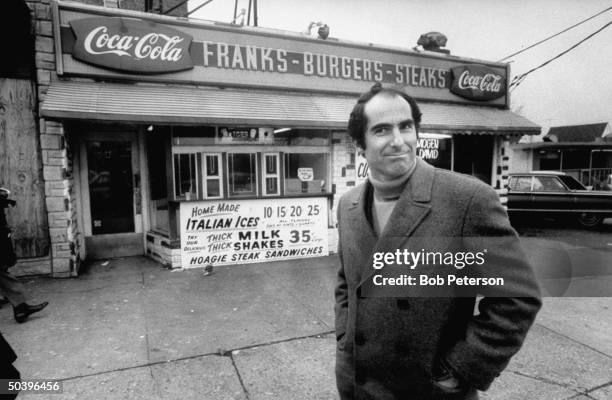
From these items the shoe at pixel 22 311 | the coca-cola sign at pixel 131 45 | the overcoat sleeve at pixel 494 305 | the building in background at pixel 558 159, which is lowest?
the shoe at pixel 22 311

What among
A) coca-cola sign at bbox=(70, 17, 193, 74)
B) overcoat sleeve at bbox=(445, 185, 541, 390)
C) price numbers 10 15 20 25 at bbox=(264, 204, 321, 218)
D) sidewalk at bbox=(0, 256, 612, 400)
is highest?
coca-cola sign at bbox=(70, 17, 193, 74)

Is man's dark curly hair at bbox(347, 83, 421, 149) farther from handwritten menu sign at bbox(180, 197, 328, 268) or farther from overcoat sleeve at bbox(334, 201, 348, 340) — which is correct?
handwritten menu sign at bbox(180, 197, 328, 268)

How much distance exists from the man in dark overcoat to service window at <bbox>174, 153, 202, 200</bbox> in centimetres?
592

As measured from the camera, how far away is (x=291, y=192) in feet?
26.7

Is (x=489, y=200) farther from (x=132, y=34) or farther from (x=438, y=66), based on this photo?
(x=438, y=66)

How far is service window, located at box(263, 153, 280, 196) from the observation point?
7883mm

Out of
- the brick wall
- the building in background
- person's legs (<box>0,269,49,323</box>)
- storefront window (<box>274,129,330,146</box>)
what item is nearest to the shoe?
person's legs (<box>0,269,49,323</box>)

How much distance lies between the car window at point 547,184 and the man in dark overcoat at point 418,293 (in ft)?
40.1

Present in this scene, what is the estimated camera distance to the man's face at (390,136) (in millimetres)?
1697

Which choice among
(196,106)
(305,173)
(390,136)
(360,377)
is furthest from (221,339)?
(305,173)

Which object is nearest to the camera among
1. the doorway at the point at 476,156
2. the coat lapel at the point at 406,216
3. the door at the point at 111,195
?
the coat lapel at the point at 406,216

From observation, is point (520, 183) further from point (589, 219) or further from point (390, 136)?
point (390, 136)

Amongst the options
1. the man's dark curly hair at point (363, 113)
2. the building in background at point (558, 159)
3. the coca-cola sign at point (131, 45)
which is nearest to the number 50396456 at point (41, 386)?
the man's dark curly hair at point (363, 113)

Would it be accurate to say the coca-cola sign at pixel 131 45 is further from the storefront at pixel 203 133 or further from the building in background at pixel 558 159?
the building in background at pixel 558 159
